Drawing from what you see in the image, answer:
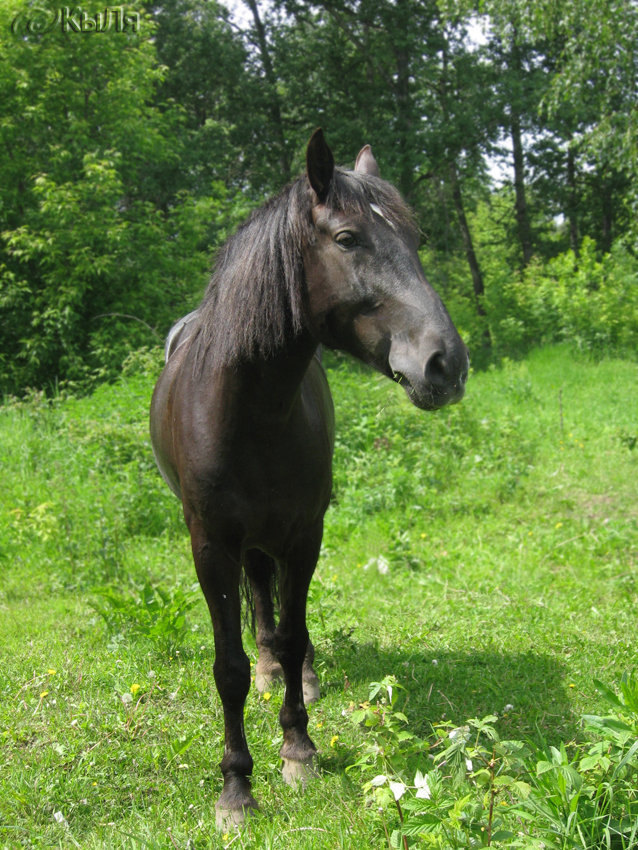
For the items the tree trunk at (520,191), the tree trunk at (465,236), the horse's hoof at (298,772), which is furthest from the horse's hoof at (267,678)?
the tree trunk at (520,191)

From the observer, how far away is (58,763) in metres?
2.76

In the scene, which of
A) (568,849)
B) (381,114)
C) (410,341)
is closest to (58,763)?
(568,849)

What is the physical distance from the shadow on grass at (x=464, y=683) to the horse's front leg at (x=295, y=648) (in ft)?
1.75

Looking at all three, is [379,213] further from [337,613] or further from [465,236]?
[465,236]

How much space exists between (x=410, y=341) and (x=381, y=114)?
64.0ft

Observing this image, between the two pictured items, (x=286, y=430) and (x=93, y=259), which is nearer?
(x=286, y=430)

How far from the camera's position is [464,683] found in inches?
136

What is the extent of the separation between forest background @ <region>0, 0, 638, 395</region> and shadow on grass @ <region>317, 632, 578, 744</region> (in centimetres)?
550

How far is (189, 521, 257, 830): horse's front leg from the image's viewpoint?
2568mm

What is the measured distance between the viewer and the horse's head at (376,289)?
6.37 ft

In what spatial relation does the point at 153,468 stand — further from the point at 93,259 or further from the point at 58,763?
the point at 93,259

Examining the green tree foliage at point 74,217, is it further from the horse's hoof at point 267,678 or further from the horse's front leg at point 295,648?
the horse's front leg at point 295,648

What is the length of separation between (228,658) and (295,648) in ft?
1.21
